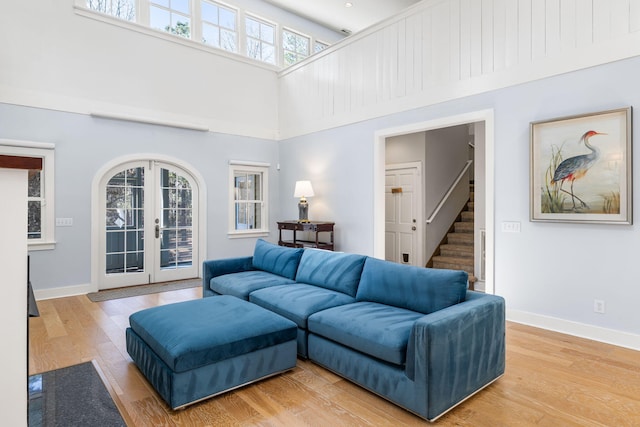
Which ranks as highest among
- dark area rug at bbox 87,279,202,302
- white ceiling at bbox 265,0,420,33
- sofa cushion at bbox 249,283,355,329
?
white ceiling at bbox 265,0,420,33

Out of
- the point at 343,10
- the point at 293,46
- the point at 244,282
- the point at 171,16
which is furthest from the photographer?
the point at 293,46

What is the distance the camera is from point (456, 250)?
662cm

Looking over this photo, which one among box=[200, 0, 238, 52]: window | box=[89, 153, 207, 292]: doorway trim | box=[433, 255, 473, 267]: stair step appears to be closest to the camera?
box=[89, 153, 207, 292]: doorway trim

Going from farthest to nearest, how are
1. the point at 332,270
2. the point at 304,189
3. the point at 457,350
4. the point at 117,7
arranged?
1. the point at 304,189
2. the point at 117,7
3. the point at 332,270
4. the point at 457,350

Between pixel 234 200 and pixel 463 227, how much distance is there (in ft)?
14.2

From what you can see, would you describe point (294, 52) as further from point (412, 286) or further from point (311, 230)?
point (412, 286)

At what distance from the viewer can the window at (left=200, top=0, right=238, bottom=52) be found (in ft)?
21.6

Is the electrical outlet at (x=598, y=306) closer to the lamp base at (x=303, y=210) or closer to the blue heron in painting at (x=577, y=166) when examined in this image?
the blue heron in painting at (x=577, y=166)

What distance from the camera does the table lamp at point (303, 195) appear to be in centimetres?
635

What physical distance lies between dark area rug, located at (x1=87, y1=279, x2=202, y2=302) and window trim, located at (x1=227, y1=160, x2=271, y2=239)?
1120 millimetres

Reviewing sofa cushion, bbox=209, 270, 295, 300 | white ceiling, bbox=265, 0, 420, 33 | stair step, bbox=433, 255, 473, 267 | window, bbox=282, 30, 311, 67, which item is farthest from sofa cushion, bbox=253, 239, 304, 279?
white ceiling, bbox=265, 0, 420, 33

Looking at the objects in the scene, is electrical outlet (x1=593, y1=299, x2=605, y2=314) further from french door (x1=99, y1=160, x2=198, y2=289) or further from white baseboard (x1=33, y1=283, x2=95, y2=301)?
white baseboard (x1=33, y1=283, x2=95, y2=301)


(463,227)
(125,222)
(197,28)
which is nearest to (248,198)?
(125,222)

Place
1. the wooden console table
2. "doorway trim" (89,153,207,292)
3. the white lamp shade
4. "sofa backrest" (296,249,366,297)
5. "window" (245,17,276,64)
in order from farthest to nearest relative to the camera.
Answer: "window" (245,17,276,64), the white lamp shade, the wooden console table, "doorway trim" (89,153,207,292), "sofa backrest" (296,249,366,297)
